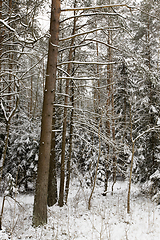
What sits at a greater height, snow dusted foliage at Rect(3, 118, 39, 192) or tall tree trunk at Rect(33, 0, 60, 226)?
tall tree trunk at Rect(33, 0, 60, 226)

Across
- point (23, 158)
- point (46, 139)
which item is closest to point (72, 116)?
point (46, 139)

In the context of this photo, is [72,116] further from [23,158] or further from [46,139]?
[23,158]

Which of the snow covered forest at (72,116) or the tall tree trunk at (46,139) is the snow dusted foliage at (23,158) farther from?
the tall tree trunk at (46,139)

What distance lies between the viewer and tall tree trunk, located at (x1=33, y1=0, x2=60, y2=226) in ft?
15.3

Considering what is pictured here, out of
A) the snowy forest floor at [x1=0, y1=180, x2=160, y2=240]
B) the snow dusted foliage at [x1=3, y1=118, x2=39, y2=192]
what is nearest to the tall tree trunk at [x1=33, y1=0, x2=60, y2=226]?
the snowy forest floor at [x1=0, y1=180, x2=160, y2=240]

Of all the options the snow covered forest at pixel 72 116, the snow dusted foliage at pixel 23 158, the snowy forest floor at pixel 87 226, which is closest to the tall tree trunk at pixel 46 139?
the snow covered forest at pixel 72 116

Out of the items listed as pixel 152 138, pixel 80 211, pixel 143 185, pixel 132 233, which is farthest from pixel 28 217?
pixel 152 138

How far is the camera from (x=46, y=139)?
4.87m

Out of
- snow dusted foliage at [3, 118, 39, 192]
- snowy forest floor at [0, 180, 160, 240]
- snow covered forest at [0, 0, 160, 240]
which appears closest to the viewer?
snowy forest floor at [0, 180, 160, 240]

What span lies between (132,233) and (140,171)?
Answer: 4.73 meters

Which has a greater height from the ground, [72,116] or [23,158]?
[72,116]

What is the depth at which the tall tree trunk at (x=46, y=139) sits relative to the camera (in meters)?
4.67

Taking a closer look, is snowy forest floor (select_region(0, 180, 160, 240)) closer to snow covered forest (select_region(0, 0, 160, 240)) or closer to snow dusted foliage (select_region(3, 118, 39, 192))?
snow covered forest (select_region(0, 0, 160, 240))

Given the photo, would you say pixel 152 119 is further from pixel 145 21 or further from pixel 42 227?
pixel 42 227
